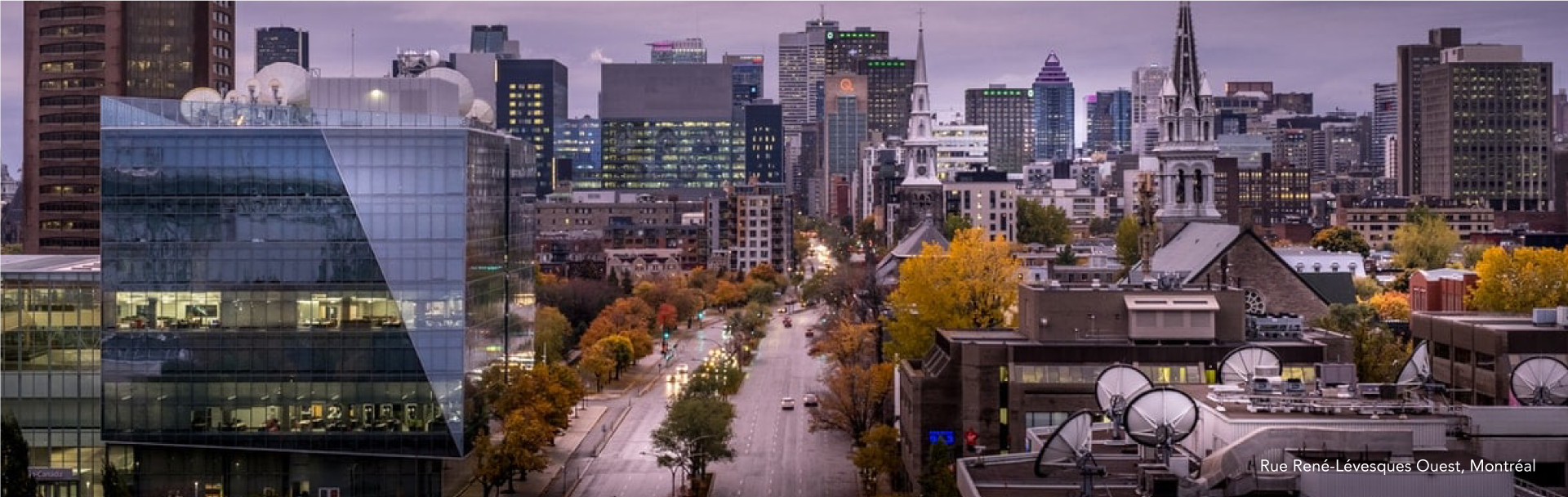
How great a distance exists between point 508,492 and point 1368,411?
155 feet

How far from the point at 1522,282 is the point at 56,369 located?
77.9 metres

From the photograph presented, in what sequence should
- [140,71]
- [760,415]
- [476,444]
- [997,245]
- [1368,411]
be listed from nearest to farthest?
[1368,411]
[476,444]
[997,245]
[760,415]
[140,71]

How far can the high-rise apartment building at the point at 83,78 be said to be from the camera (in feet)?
439

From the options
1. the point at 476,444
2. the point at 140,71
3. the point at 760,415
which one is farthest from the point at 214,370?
the point at 140,71

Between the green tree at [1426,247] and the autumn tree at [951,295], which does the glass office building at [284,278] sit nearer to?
the autumn tree at [951,295]

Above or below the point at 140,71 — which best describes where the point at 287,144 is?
below

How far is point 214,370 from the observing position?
76.6m

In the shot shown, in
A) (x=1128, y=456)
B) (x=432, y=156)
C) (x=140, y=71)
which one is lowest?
(x=1128, y=456)

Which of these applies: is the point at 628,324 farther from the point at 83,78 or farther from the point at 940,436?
the point at 940,436

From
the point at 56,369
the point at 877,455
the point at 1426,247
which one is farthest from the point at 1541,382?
the point at 1426,247

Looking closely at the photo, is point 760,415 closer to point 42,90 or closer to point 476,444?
point 476,444

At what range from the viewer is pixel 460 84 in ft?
285

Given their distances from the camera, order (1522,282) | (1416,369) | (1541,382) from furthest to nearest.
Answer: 1. (1522,282)
2. (1416,369)
3. (1541,382)

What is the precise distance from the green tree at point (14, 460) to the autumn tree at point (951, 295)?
153 ft
